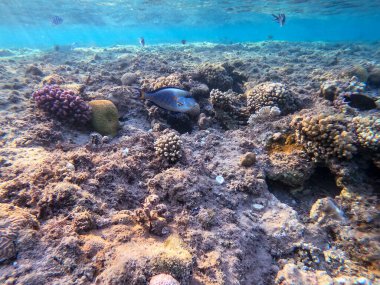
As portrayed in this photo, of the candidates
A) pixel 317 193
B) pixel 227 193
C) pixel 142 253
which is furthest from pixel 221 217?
pixel 317 193

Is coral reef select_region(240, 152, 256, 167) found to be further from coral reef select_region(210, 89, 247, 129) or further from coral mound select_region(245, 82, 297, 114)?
coral mound select_region(245, 82, 297, 114)

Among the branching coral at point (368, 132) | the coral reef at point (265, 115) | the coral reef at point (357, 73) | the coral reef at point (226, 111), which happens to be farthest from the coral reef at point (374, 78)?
the branching coral at point (368, 132)

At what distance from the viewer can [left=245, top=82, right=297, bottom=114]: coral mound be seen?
5910mm

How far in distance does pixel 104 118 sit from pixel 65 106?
87 cm

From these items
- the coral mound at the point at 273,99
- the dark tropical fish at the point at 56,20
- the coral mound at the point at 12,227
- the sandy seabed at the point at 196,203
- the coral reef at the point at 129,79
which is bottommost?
the sandy seabed at the point at 196,203

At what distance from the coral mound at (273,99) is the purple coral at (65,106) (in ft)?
13.6

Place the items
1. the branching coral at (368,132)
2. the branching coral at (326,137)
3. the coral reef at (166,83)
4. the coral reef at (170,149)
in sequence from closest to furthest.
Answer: the branching coral at (368,132), the branching coral at (326,137), the coral reef at (170,149), the coral reef at (166,83)

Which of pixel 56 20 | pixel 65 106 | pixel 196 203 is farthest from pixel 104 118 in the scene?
pixel 56 20

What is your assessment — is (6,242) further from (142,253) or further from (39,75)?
(39,75)

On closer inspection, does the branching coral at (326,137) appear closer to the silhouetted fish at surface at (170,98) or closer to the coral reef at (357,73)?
the silhouetted fish at surface at (170,98)

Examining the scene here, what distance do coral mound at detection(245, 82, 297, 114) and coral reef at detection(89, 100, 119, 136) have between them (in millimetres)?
3535

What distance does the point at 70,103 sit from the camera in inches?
199

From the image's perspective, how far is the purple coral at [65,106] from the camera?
16.6 feet

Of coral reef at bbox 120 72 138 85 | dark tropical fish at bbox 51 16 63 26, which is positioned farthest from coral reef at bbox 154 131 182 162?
dark tropical fish at bbox 51 16 63 26
